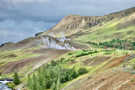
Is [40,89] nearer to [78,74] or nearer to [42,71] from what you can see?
[42,71]

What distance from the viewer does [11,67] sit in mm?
189375

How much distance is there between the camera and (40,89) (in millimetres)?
81188

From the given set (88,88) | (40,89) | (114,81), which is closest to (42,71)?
(40,89)

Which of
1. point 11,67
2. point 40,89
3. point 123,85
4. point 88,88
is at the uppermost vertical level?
point 123,85

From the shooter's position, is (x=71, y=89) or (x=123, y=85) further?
(x=71, y=89)

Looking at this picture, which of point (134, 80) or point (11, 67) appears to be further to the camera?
A: point (11, 67)

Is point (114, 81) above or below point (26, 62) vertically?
above

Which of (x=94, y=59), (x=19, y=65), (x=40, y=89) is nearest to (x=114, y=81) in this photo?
(x=40, y=89)

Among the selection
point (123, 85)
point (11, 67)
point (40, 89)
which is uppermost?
point (123, 85)

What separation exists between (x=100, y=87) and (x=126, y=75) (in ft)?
25.5

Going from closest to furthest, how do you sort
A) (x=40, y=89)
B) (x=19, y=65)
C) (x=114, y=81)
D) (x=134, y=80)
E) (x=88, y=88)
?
(x=134, y=80), (x=114, y=81), (x=88, y=88), (x=40, y=89), (x=19, y=65)

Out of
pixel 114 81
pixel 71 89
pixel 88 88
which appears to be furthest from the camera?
pixel 71 89

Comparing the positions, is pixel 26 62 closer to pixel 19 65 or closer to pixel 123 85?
pixel 19 65

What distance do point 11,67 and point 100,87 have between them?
144366mm
